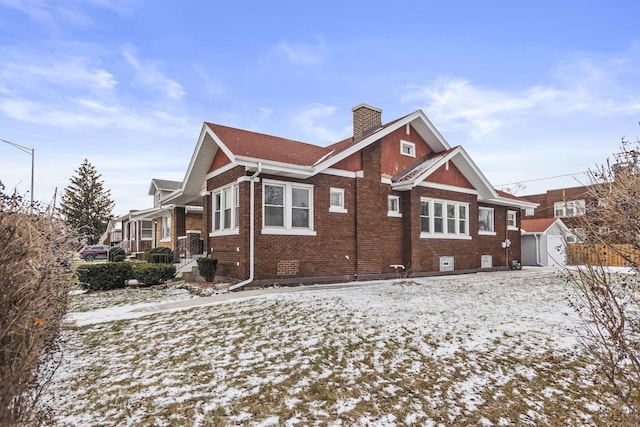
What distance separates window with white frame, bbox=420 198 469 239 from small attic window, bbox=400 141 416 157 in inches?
90.7

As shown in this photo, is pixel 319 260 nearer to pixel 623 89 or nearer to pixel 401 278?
pixel 401 278

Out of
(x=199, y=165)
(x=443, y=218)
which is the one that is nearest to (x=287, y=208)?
(x=199, y=165)

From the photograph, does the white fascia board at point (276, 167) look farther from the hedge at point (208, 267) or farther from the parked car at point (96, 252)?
the parked car at point (96, 252)

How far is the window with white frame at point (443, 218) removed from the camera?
16.3 m

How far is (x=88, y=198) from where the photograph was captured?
49.8 metres

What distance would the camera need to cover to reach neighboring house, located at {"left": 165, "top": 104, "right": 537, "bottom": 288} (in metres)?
12.1

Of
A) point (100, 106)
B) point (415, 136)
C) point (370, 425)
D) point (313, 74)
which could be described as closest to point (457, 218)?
point (415, 136)

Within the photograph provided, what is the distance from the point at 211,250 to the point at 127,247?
22357mm

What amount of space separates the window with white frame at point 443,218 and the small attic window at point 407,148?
2305 millimetres

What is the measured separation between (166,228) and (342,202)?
12.9 metres

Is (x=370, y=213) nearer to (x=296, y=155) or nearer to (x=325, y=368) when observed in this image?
(x=296, y=155)

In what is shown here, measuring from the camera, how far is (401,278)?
15039mm

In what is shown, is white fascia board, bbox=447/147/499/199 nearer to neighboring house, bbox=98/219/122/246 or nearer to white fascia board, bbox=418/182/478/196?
white fascia board, bbox=418/182/478/196

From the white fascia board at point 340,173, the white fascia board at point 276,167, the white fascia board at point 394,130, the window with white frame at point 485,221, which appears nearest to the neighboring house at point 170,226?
the white fascia board at point 276,167
